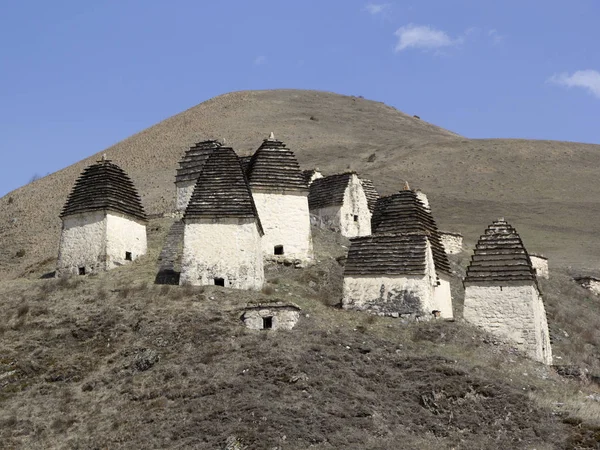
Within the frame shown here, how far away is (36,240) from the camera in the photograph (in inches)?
2406

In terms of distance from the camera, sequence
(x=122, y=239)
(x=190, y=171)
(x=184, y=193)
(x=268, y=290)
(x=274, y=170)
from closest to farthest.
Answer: (x=268, y=290) < (x=122, y=239) < (x=274, y=170) < (x=184, y=193) < (x=190, y=171)

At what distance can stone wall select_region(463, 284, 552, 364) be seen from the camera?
92.7 feet

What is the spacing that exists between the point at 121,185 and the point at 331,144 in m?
58.2

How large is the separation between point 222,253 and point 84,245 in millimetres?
7100

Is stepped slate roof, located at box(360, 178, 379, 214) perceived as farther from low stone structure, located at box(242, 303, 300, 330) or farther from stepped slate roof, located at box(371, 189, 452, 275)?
low stone structure, located at box(242, 303, 300, 330)

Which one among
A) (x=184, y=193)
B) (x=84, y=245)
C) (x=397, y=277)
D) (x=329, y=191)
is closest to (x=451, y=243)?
(x=329, y=191)

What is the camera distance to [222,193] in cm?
3108

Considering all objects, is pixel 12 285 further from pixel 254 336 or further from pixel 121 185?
pixel 254 336

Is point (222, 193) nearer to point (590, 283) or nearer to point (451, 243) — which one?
point (451, 243)

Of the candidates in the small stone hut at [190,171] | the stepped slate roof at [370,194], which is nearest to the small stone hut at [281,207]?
the small stone hut at [190,171]

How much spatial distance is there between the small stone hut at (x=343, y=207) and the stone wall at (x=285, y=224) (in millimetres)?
8891

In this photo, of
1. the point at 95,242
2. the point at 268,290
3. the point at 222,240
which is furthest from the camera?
the point at 95,242

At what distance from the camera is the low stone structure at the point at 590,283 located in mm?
46397

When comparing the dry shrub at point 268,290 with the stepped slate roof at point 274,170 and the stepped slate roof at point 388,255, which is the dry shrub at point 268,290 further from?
the stepped slate roof at point 274,170
